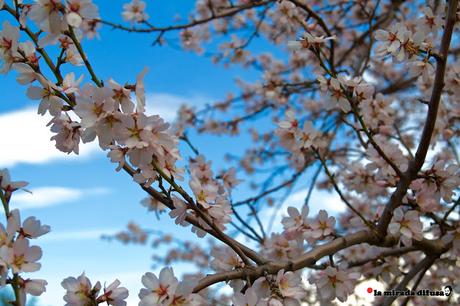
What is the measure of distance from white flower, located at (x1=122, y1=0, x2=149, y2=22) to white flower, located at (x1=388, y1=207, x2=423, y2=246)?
7.20 ft

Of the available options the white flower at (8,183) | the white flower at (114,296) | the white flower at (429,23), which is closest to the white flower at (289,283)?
the white flower at (114,296)

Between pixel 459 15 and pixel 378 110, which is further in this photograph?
pixel 378 110

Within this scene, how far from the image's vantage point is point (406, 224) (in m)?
2.00

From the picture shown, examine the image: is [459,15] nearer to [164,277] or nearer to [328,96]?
[328,96]

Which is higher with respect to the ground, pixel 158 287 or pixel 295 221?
pixel 295 221

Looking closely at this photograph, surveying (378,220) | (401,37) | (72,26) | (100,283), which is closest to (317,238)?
(378,220)

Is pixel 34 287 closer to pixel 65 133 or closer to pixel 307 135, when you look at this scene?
pixel 65 133

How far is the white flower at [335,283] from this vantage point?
191 cm

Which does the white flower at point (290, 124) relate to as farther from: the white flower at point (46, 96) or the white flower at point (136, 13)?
the white flower at point (136, 13)

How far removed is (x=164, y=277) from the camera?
4.47 feet

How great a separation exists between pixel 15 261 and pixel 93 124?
0.40m

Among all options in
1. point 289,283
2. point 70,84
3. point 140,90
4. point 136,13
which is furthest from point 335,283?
point 136,13

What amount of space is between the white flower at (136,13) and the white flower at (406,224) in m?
2.20

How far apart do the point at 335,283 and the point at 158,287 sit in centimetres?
85
